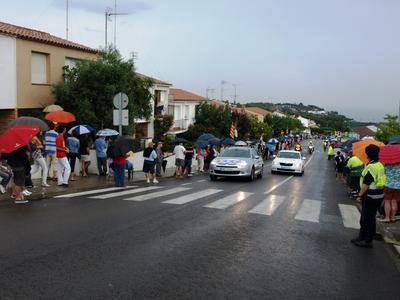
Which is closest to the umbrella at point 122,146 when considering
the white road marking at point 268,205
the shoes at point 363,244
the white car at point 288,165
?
the white road marking at point 268,205

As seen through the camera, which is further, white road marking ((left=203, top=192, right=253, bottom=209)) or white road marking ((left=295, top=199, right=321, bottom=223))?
white road marking ((left=203, top=192, right=253, bottom=209))

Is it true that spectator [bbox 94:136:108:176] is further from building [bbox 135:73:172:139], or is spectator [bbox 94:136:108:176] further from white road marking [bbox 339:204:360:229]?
→ building [bbox 135:73:172:139]

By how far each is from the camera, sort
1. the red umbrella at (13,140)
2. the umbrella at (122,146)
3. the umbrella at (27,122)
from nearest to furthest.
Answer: the red umbrella at (13,140) < the umbrella at (27,122) < the umbrella at (122,146)

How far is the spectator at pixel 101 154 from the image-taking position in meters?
17.6

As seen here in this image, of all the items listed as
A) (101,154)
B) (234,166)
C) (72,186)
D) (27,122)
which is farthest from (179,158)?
(27,122)

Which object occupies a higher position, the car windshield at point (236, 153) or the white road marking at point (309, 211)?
the car windshield at point (236, 153)

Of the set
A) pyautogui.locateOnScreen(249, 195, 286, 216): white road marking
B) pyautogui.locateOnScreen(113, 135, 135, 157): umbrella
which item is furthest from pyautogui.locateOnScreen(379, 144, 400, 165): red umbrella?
pyautogui.locateOnScreen(113, 135, 135, 157): umbrella

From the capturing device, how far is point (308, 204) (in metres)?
13.5

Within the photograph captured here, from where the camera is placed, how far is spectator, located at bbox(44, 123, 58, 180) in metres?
14.4

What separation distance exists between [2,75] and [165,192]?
11.1 m

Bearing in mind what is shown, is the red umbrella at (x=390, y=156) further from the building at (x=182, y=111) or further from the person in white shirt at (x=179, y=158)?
the building at (x=182, y=111)

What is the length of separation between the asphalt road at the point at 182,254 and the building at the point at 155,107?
30.1 m

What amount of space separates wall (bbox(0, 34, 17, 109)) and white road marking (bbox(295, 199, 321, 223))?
14.4m

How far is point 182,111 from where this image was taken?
58375 mm
